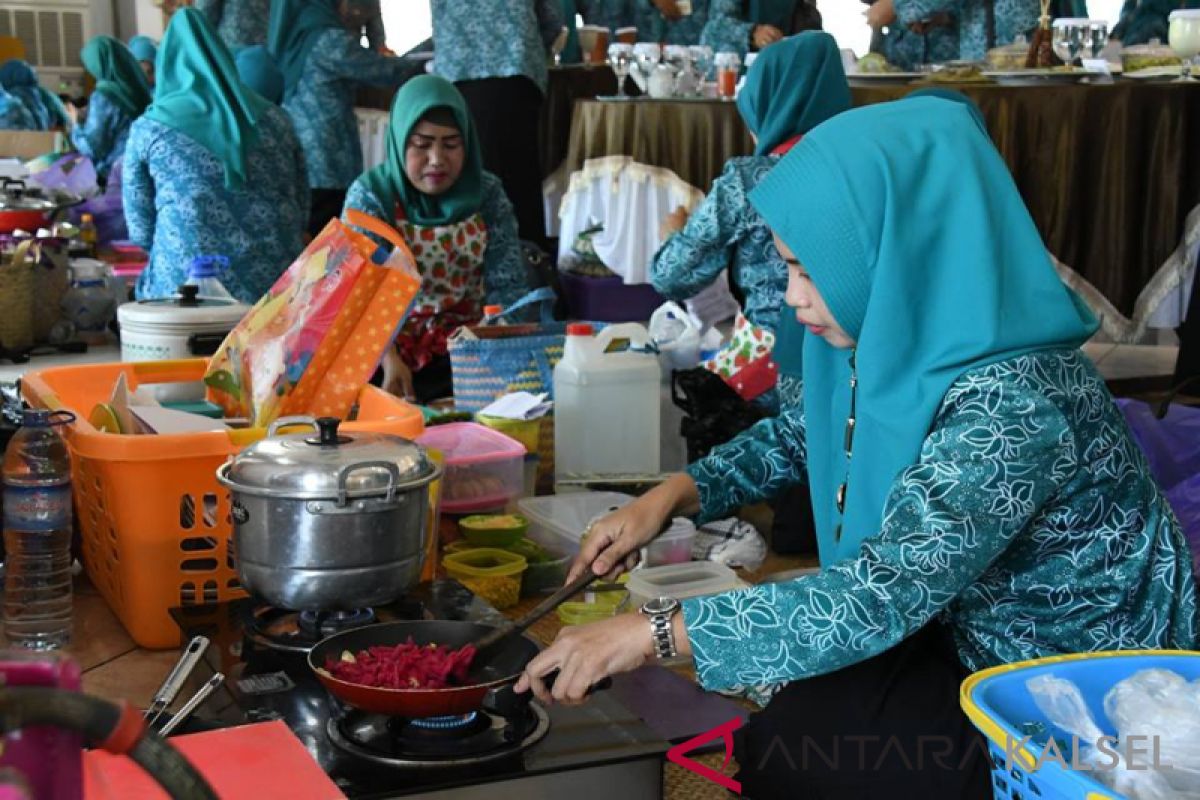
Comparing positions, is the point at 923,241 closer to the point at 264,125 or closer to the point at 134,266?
the point at 264,125

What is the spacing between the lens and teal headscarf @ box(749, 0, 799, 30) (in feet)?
20.3

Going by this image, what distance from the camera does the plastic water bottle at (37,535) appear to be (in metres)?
1.86

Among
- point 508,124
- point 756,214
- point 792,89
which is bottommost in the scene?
point 756,214

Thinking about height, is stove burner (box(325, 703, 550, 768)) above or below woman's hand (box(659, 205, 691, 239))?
below

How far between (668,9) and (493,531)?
454 centimetres

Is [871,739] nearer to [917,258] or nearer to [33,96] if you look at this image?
[917,258]

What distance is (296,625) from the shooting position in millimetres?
1714

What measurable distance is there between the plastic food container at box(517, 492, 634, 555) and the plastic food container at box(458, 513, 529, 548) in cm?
10

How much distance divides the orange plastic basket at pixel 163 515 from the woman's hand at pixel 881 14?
14.7 ft

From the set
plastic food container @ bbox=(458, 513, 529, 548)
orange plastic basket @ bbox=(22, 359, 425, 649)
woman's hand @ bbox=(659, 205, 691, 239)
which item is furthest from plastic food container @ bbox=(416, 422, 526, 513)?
woman's hand @ bbox=(659, 205, 691, 239)

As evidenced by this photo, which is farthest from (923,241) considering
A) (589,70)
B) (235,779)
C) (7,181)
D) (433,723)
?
(589,70)

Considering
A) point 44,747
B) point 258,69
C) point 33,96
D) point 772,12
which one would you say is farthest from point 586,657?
point 33,96

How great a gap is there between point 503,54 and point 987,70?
186 cm

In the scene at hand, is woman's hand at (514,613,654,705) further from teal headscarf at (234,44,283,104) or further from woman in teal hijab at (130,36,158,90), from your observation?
woman in teal hijab at (130,36,158,90)
